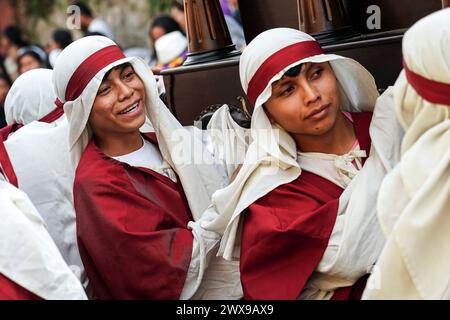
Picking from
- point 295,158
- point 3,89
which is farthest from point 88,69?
point 3,89

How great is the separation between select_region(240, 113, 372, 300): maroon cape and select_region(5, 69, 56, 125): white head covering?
2065 millimetres

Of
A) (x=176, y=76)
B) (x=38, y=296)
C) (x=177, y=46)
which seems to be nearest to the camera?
(x=38, y=296)

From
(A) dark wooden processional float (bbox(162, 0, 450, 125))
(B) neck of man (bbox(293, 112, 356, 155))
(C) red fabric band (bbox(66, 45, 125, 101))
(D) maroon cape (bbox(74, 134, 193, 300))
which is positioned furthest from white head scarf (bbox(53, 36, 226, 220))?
(B) neck of man (bbox(293, 112, 356, 155))

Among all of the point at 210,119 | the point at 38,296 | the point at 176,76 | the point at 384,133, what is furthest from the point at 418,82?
the point at 176,76

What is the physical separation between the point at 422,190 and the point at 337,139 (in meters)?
1.03

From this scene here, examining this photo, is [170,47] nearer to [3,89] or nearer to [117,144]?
[3,89]

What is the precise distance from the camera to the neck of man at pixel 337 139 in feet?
13.8

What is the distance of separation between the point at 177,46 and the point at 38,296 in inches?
191

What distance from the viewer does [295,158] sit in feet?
13.7

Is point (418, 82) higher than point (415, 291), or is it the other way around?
point (418, 82)

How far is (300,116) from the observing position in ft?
13.4

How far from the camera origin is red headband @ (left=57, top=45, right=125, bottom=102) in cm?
467

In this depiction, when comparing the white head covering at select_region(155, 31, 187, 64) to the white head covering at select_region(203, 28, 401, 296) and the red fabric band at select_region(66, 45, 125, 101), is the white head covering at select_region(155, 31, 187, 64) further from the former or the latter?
the white head covering at select_region(203, 28, 401, 296)

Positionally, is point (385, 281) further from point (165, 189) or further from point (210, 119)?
point (210, 119)
